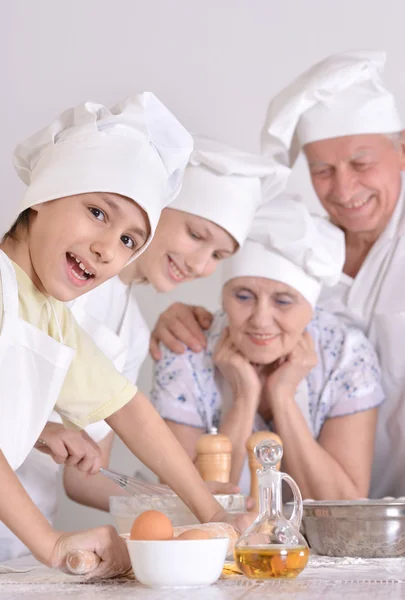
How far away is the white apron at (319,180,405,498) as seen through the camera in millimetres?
1996

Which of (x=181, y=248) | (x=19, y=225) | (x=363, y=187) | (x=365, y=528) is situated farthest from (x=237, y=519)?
(x=363, y=187)

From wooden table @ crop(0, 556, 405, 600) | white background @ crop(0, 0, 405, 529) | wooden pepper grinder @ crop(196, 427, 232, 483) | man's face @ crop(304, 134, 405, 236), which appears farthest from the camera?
white background @ crop(0, 0, 405, 529)

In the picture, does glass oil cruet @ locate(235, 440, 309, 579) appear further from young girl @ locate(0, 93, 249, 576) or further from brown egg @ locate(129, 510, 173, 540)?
young girl @ locate(0, 93, 249, 576)

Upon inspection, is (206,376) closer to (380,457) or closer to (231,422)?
(231,422)

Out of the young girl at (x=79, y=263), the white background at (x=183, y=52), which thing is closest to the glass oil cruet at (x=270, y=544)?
the young girl at (x=79, y=263)

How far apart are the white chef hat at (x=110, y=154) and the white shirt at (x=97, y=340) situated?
402 millimetres

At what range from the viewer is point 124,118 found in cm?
134

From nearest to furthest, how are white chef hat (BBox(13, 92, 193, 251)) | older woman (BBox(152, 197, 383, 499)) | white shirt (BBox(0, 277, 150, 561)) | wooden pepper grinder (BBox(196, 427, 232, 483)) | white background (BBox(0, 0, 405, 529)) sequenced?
white chef hat (BBox(13, 92, 193, 251)) → wooden pepper grinder (BBox(196, 427, 232, 483)) → white shirt (BBox(0, 277, 150, 561)) → older woman (BBox(152, 197, 383, 499)) → white background (BBox(0, 0, 405, 529))

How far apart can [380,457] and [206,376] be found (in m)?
0.45

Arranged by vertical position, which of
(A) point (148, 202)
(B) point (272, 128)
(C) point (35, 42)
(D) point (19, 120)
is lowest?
(A) point (148, 202)

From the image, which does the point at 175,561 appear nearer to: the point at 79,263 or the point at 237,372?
the point at 79,263

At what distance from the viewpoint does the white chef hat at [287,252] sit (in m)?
1.91

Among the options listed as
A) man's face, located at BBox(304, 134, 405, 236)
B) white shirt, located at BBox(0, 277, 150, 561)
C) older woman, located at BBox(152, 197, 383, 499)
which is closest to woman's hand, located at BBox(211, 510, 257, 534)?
white shirt, located at BBox(0, 277, 150, 561)

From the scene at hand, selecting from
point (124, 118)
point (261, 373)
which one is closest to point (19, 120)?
point (261, 373)
